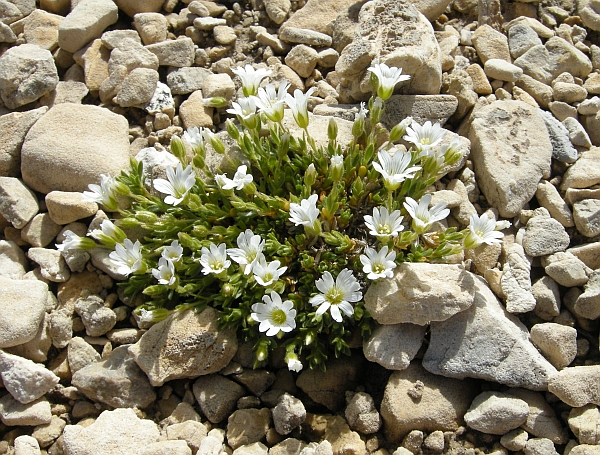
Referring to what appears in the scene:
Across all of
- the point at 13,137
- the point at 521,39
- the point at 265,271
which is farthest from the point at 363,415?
the point at 521,39

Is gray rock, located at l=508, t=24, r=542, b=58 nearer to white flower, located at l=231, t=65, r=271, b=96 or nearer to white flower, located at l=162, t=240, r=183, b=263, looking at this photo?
white flower, located at l=231, t=65, r=271, b=96

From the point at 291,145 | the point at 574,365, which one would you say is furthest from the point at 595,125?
the point at 291,145

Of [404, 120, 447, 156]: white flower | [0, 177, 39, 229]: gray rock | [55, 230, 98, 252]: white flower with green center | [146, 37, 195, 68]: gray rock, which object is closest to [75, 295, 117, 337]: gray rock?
[55, 230, 98, 252]: white flower with green center

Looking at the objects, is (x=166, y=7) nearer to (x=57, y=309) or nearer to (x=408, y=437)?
(x=57, y=309)

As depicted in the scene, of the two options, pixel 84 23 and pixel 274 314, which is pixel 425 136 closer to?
pixel 274 314

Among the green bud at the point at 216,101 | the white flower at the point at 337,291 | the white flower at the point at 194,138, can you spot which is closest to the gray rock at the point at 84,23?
the green bud at the point at 216,101

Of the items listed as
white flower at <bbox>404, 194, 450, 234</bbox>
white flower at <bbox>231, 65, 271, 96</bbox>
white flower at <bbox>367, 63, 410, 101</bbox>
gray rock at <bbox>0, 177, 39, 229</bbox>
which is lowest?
gray rock at <bbox>0, 177, 39, 229</bbox>

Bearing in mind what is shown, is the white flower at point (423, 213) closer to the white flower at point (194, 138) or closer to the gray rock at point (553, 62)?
the white flower at point (194, 138)
